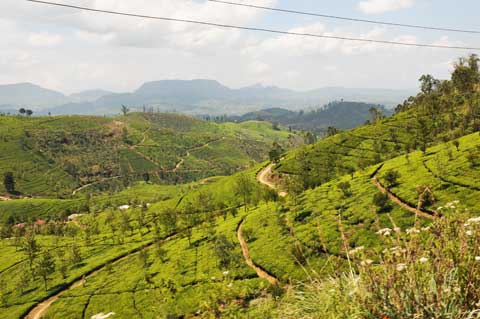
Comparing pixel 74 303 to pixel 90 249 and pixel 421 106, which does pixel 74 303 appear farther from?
pixel 421 106

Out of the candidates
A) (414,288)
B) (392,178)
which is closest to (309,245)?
(392,178)

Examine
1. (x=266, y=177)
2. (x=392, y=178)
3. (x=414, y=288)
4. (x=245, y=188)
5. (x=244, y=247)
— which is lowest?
(x=244, y=247)

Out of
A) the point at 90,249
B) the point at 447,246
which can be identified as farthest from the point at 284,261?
the point at 90,249

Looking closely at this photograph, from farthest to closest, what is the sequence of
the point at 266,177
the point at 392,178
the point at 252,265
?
the point at 266,177 → the point at 392,178 → the point at 252,265

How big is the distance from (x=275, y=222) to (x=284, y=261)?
2077cm

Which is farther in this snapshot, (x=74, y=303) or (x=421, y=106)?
(x=421, y=106)

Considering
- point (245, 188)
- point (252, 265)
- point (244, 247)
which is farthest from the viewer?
point (245, 188)

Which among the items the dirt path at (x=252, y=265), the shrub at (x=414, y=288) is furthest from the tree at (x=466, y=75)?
the shrub at (x=414, y=288)

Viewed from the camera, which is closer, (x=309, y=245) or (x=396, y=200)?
(x=309, y=245)

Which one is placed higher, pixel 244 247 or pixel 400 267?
pixel 400 267

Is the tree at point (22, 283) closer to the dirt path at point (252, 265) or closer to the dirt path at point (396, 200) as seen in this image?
the dirt path at point (252, 265)

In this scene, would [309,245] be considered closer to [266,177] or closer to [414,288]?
[414,288]

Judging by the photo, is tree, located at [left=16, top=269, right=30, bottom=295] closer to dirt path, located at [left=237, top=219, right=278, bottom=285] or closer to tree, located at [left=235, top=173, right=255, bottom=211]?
dirt path, located at [left=237, top=219, right=278, bottom=285]

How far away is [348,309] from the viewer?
27.6 ft
